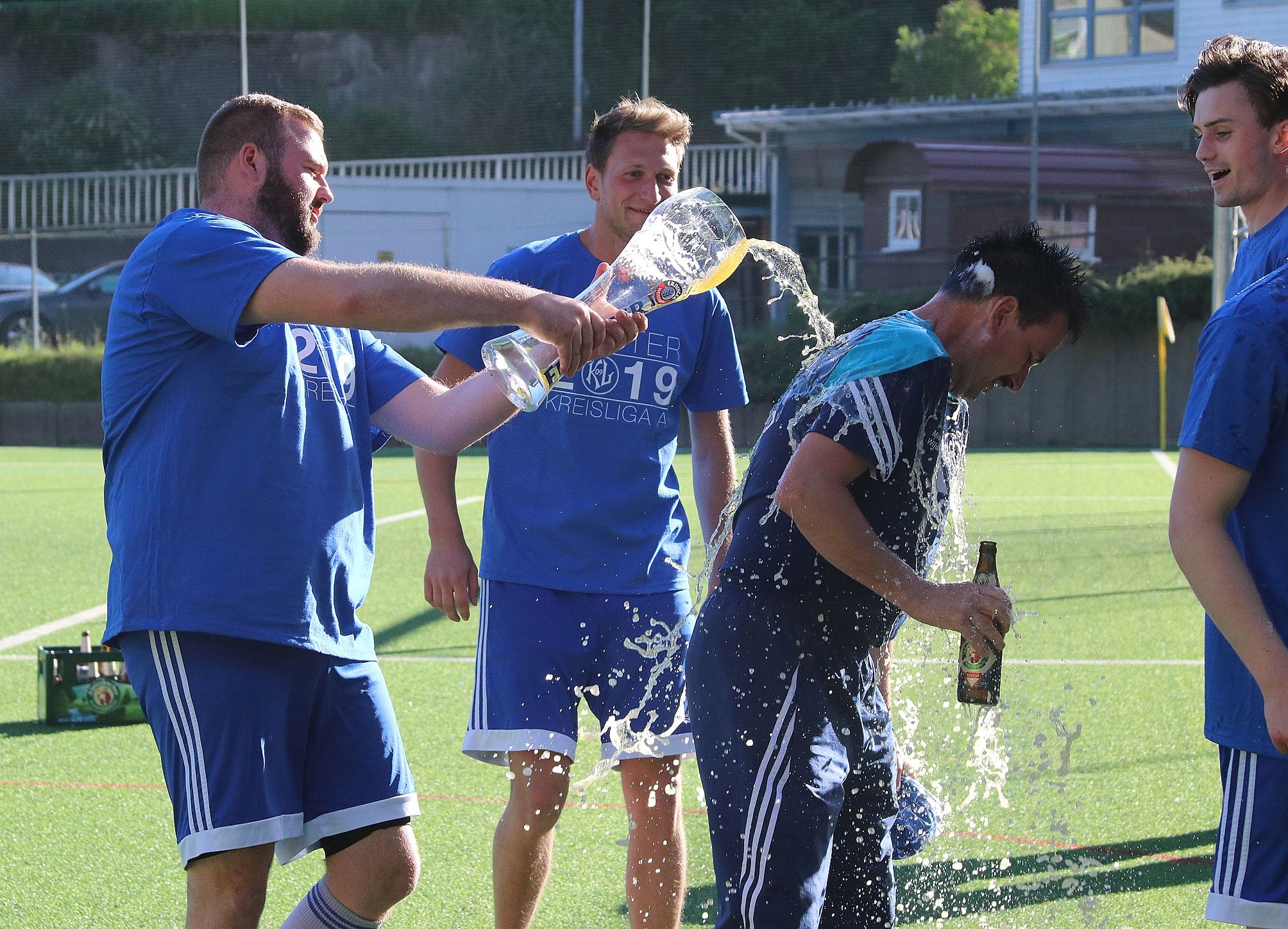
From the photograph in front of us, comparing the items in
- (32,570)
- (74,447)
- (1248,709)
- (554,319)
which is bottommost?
(74,447)

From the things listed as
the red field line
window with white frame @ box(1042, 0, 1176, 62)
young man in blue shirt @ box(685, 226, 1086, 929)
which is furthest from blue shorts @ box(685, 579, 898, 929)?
window with white frame @ box(1042, 0, 1176, 62)

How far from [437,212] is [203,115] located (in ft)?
57.6

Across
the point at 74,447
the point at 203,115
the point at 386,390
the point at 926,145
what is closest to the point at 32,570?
the point at 386,390

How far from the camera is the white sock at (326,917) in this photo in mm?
3373

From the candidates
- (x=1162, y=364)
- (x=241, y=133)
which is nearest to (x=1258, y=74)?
(x=241, y=133)

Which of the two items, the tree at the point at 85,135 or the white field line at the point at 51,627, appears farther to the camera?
the tree at the point at 85,135

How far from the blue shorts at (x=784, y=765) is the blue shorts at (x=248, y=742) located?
0.78 metres

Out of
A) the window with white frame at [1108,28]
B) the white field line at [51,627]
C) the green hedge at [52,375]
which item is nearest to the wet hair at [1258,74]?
the white field line at [51,627]

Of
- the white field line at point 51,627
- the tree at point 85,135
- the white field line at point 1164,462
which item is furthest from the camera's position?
the tree at point 85,135

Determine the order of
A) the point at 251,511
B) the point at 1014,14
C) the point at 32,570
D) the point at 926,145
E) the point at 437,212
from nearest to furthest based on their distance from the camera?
the point at 251,511 < the point at 32,570 < the point at 926,145 < the point at 437,212 < the point at 1014,14

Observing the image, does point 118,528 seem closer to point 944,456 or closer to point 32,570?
point 944,456

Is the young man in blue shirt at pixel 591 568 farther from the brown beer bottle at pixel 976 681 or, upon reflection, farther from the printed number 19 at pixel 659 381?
the brown beer bottle at pixel 976 681

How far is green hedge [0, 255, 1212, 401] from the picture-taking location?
26.4 m

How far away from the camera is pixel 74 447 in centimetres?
2541
